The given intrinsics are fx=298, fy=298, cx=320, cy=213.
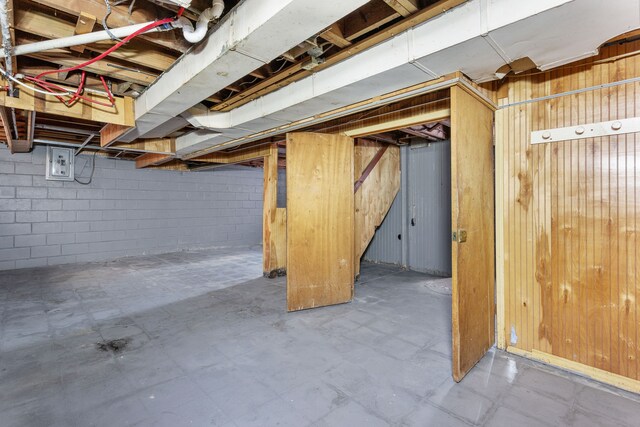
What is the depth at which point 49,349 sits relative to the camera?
7.49ft

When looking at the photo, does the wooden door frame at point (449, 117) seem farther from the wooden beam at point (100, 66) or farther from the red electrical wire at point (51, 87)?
the red electrical wire at point (51, 87)

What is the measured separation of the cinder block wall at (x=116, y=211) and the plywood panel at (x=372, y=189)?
13.9ft

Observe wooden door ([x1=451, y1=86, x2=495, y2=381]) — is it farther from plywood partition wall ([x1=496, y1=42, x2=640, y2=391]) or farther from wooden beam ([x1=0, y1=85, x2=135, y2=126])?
wooden beam ([x1=0, y1=85, x2=135, y2=126])

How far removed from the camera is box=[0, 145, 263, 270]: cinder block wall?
198 inches

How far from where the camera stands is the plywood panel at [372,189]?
4.21 metres

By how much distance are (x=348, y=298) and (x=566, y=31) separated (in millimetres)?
2798

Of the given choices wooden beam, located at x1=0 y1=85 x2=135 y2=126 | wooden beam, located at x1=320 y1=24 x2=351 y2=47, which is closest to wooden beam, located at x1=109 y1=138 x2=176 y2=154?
wooden beam, located at x1=0 y1=85 x2=135 y2=126

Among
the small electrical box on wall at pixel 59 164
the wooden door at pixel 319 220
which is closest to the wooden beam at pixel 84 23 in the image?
the wooden door at pixel 319 220

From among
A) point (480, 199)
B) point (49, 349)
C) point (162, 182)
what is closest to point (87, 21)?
point (49, 349)

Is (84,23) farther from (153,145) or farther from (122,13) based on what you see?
(153,145)

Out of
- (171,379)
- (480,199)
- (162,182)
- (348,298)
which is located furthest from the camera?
(162,182)

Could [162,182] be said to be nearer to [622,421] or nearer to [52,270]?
[52,270]

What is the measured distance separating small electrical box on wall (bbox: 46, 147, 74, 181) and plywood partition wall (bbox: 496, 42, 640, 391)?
6.67 metres

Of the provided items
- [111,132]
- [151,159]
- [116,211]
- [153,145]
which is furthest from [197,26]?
[116,211]
